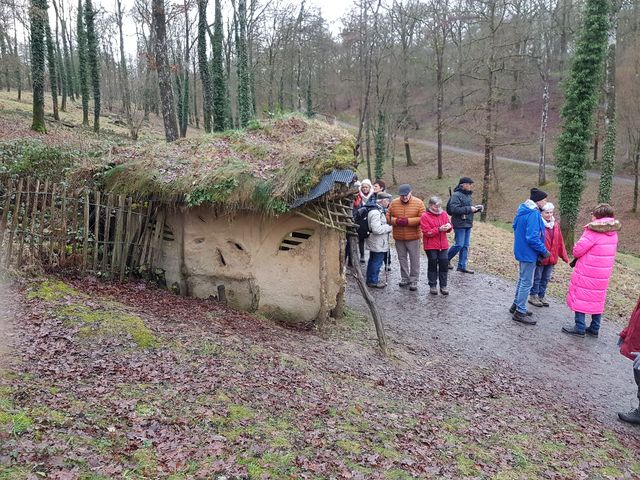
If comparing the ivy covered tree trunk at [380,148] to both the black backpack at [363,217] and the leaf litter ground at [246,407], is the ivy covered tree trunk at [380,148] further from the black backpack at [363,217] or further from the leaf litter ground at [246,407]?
the leaf litter ground at [246,407]

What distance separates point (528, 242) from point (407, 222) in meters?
2.25

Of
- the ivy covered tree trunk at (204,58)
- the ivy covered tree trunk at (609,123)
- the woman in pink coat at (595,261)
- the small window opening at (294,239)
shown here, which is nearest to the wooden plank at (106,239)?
the small window opening at (294,239)

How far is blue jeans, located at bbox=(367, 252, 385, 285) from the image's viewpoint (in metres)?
9.45

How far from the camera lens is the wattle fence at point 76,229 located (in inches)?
264

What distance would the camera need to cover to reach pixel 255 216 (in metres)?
7.61

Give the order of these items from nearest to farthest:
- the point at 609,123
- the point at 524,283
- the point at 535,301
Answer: the point at 524,283 → the point at 535,301 → the point at 609,123

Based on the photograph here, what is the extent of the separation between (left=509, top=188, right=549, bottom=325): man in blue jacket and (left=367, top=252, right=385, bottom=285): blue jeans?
2.51 meters

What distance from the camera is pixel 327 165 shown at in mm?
A: 7152

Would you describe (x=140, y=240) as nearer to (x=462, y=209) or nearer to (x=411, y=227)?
(x=411, y=227)

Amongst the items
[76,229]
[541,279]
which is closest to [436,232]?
[541,279]

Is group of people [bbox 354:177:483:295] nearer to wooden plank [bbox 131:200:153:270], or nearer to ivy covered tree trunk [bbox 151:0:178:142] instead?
wooden plank [bbox 131:200:153:270]

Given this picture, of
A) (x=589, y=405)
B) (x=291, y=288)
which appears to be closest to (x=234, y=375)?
(x=291, y=288)

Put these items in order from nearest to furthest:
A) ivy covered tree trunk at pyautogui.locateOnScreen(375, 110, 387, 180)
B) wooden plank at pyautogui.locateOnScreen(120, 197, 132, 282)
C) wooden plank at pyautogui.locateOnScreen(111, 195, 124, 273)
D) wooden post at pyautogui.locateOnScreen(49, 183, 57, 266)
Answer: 1. wooden post at pyautogui.locateOnScreen(49, 183, 57, 266)
2. wooden plank at pyautogui.locateOnScreen(111, 195, 124, 273)
3. wooden plank at pyautogui.locateOnScreen(120, 197, 132, 282)
4. ivy covered tree trunk at pyautogui.locateOnScreen(375, 110, 387, 180)

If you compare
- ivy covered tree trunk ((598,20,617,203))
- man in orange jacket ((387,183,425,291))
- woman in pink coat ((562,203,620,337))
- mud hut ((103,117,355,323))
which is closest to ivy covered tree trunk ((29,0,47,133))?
mud hut ((103,117,355,323))
